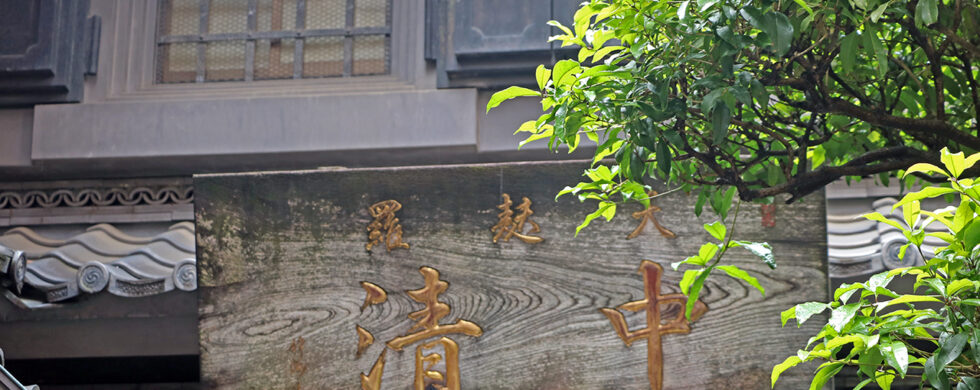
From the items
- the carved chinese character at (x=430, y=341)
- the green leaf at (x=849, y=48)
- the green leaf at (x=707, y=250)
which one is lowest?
the carved chinese character at (x=430, y=341)

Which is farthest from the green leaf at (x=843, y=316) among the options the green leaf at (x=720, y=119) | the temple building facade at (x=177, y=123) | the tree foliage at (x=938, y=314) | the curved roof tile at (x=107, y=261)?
the curved roof tile at (x=107, y=261)

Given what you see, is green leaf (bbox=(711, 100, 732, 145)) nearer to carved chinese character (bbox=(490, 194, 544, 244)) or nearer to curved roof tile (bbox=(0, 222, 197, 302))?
carved chinese character (bbox=(490, 194, 544, 244))

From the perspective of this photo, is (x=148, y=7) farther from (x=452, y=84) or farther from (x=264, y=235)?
(x=264, y=235)

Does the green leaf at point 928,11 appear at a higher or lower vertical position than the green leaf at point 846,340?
higher

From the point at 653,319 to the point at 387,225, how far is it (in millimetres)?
1046

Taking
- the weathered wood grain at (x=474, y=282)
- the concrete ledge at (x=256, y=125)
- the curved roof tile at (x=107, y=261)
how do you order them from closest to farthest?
the weathered wood grain at (x=474, y=282) → the curved roof tile at (x=107, y=261) → the concrete ledge at (x=256, y=125)

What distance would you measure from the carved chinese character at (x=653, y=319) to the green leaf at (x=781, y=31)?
1803 mm

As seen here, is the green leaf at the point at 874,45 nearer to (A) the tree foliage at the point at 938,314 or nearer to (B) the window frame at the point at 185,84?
(A) the tree foliage at the point at 938,314

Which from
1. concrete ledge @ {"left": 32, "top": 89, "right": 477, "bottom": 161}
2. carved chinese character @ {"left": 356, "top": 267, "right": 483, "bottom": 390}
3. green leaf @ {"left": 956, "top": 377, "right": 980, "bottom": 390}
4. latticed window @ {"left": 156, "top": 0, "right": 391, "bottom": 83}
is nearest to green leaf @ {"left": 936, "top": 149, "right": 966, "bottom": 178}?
green leaf @ {"left": 956, "top": 377, "right": 980, "bottom": 390}

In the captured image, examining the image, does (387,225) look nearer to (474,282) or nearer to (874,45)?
(474,282)

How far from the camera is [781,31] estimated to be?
1.91 meters

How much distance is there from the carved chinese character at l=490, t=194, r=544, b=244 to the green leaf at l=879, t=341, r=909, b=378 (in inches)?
79.7

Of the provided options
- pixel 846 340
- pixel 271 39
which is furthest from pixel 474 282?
pixel 271 39

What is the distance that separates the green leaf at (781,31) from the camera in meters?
1.90
